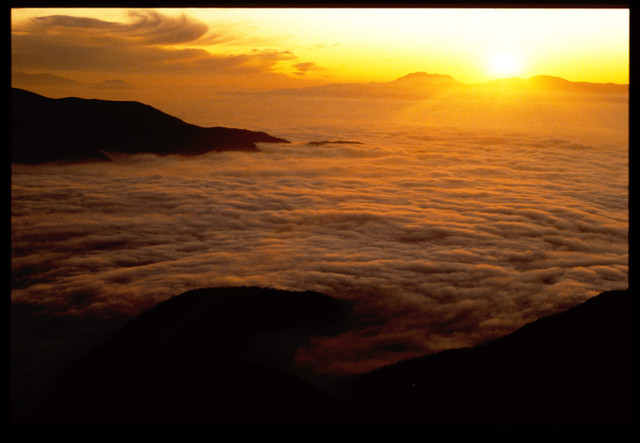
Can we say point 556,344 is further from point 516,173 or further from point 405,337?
point 516,173

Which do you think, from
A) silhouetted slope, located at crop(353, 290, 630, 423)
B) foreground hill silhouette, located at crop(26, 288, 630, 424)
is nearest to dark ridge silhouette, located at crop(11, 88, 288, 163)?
foreground hill silhouette, located at crop(26, 288, 630, 424)

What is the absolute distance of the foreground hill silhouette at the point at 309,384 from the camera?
212 centimetres

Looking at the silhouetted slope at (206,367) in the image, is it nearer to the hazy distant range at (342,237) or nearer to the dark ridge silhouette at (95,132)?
the hazy distant range at (342,237)

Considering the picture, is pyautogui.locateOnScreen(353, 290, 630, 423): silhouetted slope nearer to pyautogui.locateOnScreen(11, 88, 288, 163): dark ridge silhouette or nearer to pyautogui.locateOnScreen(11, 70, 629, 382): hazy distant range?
pyautogui.locateOnScreen(11, 70, 629, 382): hazy distant range

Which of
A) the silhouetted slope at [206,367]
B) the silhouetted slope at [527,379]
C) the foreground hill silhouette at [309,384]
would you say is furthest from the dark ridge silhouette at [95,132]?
the silhouetted slope at [527,379]

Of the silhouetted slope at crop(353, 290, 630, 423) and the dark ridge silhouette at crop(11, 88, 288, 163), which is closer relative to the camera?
the silhouetted slope at crop(353, 290, 630, 423)

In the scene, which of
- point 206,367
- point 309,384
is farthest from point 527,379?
point 206,367

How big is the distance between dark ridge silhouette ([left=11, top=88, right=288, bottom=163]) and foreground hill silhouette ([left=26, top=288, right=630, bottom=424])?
16.6 metres

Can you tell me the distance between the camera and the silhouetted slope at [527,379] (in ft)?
7.04

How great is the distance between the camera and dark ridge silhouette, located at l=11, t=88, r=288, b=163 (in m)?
17.8

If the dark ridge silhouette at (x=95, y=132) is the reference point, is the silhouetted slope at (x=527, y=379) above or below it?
below

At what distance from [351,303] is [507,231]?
7129 millimetres

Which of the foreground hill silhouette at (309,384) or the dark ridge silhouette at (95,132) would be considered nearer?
the foreground hill silhouette at (309,384)

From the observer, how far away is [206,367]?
245cm
